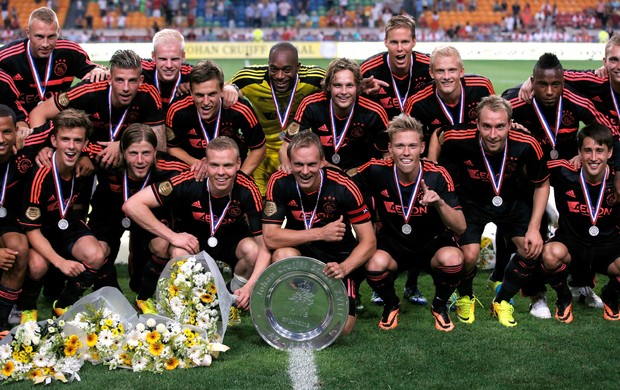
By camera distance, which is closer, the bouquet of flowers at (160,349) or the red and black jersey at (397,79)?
the bouquet of flowers at (160,349)

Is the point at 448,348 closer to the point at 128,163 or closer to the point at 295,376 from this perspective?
the point at 295,376

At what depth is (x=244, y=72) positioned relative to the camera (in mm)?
6609

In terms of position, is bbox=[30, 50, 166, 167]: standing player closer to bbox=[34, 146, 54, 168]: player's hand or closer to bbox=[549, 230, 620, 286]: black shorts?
bbox=[34, 146, 54, 168]: player's hand

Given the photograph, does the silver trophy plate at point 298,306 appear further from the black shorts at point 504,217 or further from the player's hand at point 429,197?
the black shorts at point 504,217

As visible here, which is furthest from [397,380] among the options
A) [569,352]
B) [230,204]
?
[230,204]

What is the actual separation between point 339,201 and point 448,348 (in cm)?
100

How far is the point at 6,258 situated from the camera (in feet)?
16.2

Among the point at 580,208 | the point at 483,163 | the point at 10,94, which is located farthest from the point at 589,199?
the point at 10,94

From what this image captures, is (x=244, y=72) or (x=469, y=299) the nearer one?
(x=469, y=299)

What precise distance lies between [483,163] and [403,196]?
2.03ft

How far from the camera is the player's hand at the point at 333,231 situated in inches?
191

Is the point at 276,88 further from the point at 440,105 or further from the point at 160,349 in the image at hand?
the point at 160,349

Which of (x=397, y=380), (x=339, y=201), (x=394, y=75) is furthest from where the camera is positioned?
(x=394, y=75)

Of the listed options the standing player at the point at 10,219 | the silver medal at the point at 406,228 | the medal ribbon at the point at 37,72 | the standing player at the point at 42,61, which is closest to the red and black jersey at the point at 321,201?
the silver medal at the point at 406,228
